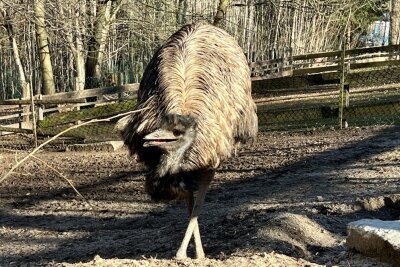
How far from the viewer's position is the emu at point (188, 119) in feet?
14.1

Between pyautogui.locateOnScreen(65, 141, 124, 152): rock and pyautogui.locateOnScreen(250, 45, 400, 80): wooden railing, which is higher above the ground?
pyautogui.locateOnScreen(250, 45, 400, 80): wooden railing

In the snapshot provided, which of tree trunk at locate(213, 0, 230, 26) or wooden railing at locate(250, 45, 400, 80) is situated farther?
wooden railing at locate(250, 45, 400, 80)

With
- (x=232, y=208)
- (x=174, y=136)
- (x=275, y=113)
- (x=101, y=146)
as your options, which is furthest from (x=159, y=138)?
(x=275, y=113)

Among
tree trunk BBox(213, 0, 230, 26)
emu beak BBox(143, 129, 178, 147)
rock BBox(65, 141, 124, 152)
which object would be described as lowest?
rock BBox(65, 141, 124, 152)

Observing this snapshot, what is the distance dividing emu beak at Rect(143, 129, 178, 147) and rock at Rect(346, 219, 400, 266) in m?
1.40

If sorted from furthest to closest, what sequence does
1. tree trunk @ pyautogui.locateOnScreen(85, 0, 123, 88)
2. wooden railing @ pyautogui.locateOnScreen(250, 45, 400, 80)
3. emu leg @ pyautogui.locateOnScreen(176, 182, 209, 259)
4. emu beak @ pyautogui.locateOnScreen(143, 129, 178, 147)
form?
1. wooden railing @ pyautogui.locateOnScreen(250, 45, 400, 80)
2. tree trunk @ pyautogui.locateOnScreen(85, 0, 123, 88)
3. emu leg @ pyautogui.locateOnScreen(176, 182, 209, 259)
4. emu beak @ pyautogui.locateOnScreen(143, 129, 178, 147)

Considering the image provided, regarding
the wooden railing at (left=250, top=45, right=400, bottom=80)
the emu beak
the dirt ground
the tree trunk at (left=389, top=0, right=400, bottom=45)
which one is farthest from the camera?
the tree trunk at (left=389, top=0, right=400, bottom=45)

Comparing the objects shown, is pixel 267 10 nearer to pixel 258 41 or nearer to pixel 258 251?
pixel 258 41

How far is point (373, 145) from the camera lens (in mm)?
9797

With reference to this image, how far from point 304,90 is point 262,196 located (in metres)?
14.3

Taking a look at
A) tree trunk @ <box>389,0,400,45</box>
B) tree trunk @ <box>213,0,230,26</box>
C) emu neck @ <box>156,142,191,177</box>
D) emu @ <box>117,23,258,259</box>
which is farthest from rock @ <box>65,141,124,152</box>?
tree trunk @ <box>389,0,400,45</box>

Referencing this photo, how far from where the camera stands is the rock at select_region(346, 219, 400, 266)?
424 centimetres

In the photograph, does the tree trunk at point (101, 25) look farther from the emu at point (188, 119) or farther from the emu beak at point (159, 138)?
the emu beak at point (159, 138)

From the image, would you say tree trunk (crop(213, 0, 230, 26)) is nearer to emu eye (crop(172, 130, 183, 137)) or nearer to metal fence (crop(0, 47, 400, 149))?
metal fence (crop(0, 47, 400, 149))
